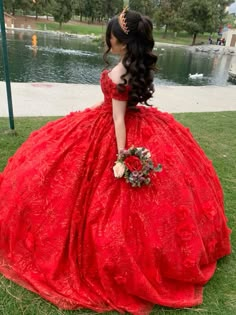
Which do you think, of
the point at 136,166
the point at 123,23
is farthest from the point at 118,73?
the point at 136,166

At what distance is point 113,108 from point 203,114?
5.82 meters

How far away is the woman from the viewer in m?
2.36

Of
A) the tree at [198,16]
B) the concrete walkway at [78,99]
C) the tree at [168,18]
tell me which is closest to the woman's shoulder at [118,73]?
the concrete walkway at [78,99]

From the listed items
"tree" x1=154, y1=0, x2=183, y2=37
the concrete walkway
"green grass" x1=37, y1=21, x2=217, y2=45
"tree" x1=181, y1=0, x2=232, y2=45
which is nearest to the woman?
the concrete walkway

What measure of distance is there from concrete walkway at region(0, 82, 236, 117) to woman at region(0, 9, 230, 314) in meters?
4.29

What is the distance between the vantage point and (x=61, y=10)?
159ft

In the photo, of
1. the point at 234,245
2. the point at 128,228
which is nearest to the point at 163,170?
the point at 128,228

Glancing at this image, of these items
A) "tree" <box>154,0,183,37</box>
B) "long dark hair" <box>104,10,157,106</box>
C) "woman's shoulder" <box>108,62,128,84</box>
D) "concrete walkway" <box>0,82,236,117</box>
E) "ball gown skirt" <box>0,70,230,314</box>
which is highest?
"long dark hair" <box>104,10,157,106</box>

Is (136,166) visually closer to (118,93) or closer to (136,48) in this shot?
(118,93)

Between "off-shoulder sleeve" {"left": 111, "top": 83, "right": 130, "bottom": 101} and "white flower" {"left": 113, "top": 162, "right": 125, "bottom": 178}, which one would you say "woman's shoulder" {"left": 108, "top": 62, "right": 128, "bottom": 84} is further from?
"white flower" {"left": 113, "top": 162, "right": 125, "bottom": 178}

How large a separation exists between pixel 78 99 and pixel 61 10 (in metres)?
45.0

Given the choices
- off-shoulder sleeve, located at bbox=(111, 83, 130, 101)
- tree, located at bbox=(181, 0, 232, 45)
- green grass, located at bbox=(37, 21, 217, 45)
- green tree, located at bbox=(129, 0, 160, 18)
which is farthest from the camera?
green tree, located at bbox=(129, 0, 160, 18)

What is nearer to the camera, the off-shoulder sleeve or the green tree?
the off-shoulder sleeve

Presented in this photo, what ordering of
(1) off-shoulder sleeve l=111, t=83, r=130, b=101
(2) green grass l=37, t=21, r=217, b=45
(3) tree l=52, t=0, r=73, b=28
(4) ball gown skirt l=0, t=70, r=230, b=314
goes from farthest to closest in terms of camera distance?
(3) tree l=52, t=0, r=73, b=28
(2) green grass l=37, t=21, r=217, b=45
(1) off-shoulder sleeve l=111, t=83, r=130, b=101
(4) ball gown skirt l=0, t=70, r=230, b=314
